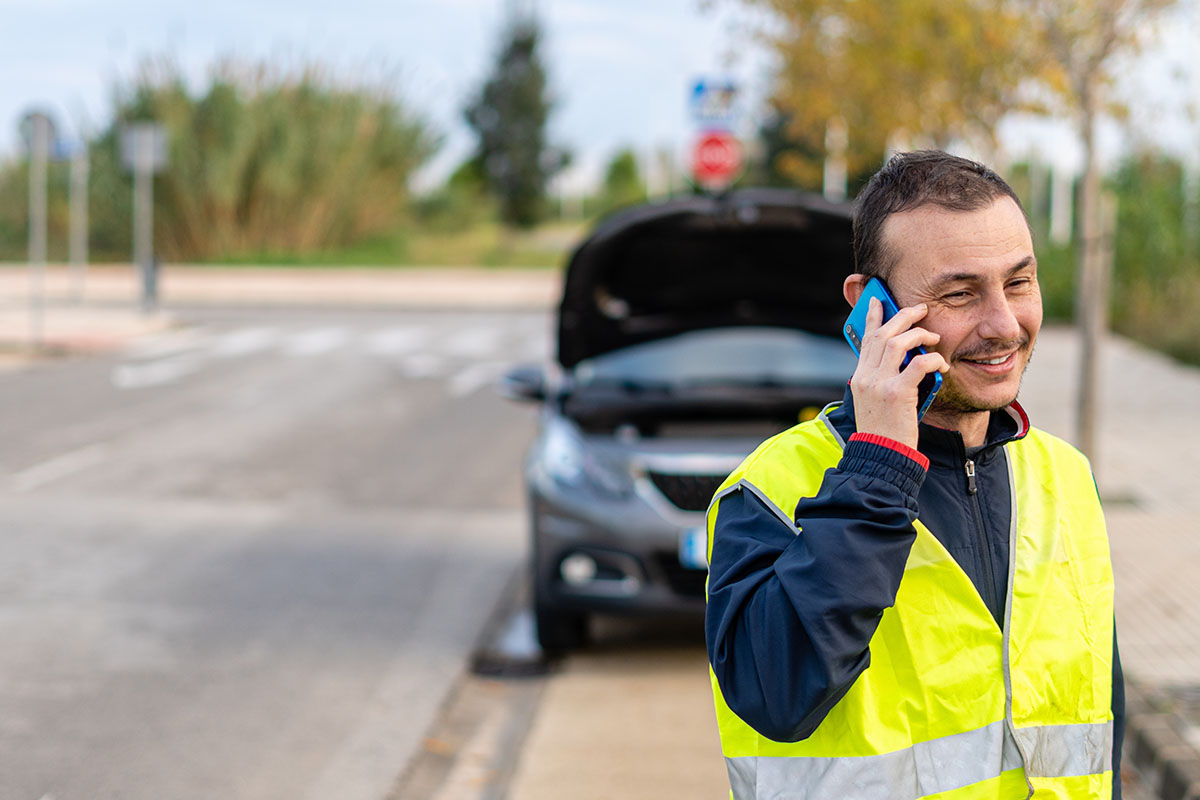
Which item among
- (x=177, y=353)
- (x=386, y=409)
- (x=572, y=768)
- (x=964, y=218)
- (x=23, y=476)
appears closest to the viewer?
(x=964, y=218)

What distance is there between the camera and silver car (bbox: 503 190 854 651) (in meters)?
6.13

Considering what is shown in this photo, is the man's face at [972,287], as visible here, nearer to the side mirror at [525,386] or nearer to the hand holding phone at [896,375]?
the hand holding phone at [896,375]

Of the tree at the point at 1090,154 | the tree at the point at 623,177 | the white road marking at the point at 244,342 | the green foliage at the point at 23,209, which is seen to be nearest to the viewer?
the tree at the point at 1090,154

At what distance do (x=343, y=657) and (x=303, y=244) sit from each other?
33.5m

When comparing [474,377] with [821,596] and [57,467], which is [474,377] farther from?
[821,596]

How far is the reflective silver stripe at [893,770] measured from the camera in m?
1.93

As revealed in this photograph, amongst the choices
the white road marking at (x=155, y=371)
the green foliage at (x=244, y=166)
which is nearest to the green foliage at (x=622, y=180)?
the green foliage at (x=244, y=166)

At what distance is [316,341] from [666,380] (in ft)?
50.0

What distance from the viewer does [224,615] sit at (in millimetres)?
7234

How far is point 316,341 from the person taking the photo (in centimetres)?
2142

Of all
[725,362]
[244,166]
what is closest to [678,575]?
[725,362]

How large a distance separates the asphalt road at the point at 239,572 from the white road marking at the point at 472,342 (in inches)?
154

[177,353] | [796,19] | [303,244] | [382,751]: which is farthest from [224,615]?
[303,244]

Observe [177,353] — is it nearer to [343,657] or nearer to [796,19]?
[796,19]
